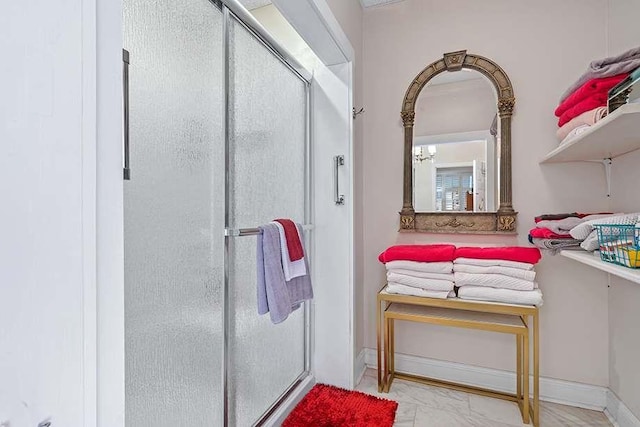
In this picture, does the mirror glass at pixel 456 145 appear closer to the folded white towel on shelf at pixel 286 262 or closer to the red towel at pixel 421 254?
the red towel at pixel 421 254

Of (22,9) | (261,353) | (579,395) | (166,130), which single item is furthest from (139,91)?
(579,395)

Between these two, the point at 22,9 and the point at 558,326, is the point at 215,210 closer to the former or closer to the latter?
the point at 22,9

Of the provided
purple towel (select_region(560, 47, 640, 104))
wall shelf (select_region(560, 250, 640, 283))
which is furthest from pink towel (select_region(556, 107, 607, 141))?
→ wall shelf (select_region(560, 250, 640, 283))

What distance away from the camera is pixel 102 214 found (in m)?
0.45

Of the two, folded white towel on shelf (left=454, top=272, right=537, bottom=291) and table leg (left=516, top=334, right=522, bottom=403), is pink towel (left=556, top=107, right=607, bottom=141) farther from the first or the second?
table leg (left=516, top=334, right=522, bottom=403)

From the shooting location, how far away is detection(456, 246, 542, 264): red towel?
156cm

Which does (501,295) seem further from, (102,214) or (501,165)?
(102,214)

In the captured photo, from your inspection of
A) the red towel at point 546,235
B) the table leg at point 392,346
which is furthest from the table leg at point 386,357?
the red towel at point 546,235

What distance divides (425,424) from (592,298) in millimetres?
1073

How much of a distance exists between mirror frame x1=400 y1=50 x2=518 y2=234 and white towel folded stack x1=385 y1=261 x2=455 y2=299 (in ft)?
1.04

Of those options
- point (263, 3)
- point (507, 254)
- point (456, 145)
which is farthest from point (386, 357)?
point (263, 3)

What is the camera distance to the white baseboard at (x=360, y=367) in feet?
6.24

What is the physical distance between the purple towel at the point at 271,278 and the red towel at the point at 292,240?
5 cm

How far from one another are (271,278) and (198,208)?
1.32 ft
